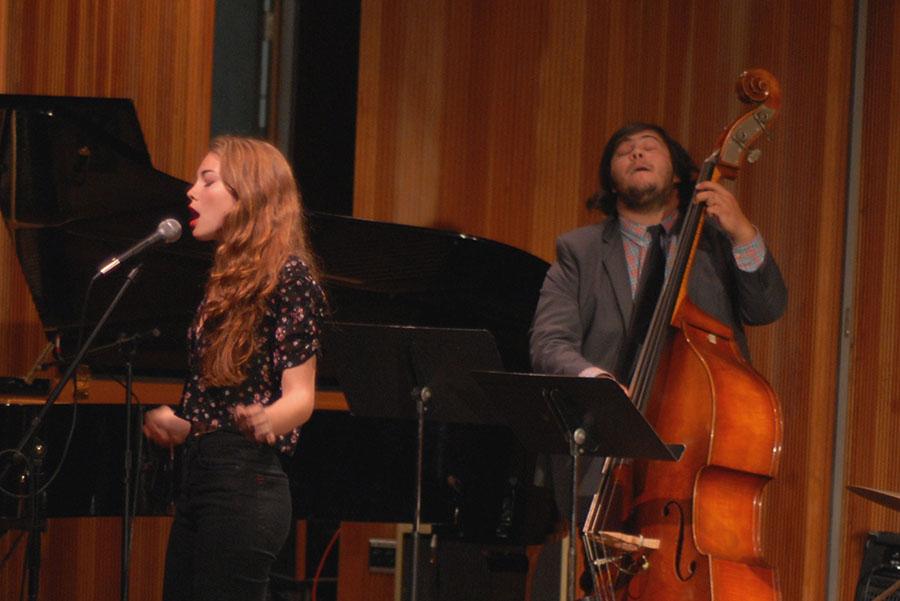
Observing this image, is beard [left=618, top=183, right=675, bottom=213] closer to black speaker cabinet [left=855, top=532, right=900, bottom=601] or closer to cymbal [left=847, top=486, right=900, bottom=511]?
cymbal [left=847, top=486, right=900, bottom=511]

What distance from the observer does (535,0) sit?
4.88 meters

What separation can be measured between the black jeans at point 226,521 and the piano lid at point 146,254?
4.77 ft

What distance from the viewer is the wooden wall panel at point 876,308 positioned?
430 cm

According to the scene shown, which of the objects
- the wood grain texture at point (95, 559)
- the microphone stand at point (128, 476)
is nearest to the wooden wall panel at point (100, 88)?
the wood grain texture at point (95, 559)

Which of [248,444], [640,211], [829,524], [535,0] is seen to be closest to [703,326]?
[640,211]

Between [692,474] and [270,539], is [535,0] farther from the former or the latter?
[270,539]

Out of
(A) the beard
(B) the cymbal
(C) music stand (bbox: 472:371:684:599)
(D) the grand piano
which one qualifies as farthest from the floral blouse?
(B) the cymbal

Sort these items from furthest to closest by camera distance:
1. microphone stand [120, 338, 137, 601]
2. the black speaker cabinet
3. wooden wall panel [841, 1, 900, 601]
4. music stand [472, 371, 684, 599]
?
wooden wall panel [841, 1, 900, 601] → the black speaker cabinet → microphone stand [120, 338, 137, 601] → music stand [472, 371, 684, 599]

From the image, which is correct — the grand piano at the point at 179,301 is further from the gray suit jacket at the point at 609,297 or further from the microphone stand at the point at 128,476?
the gray suit jacket at the point at 609,297

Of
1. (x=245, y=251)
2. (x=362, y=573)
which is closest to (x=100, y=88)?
(x=362, y=573)

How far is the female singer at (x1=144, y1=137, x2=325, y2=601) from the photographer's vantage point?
88.8 inches

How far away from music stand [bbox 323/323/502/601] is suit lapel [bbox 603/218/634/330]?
0.41 metres

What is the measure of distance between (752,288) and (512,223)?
5.61 ft

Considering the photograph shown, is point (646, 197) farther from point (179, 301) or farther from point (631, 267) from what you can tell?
point (179, 301)
